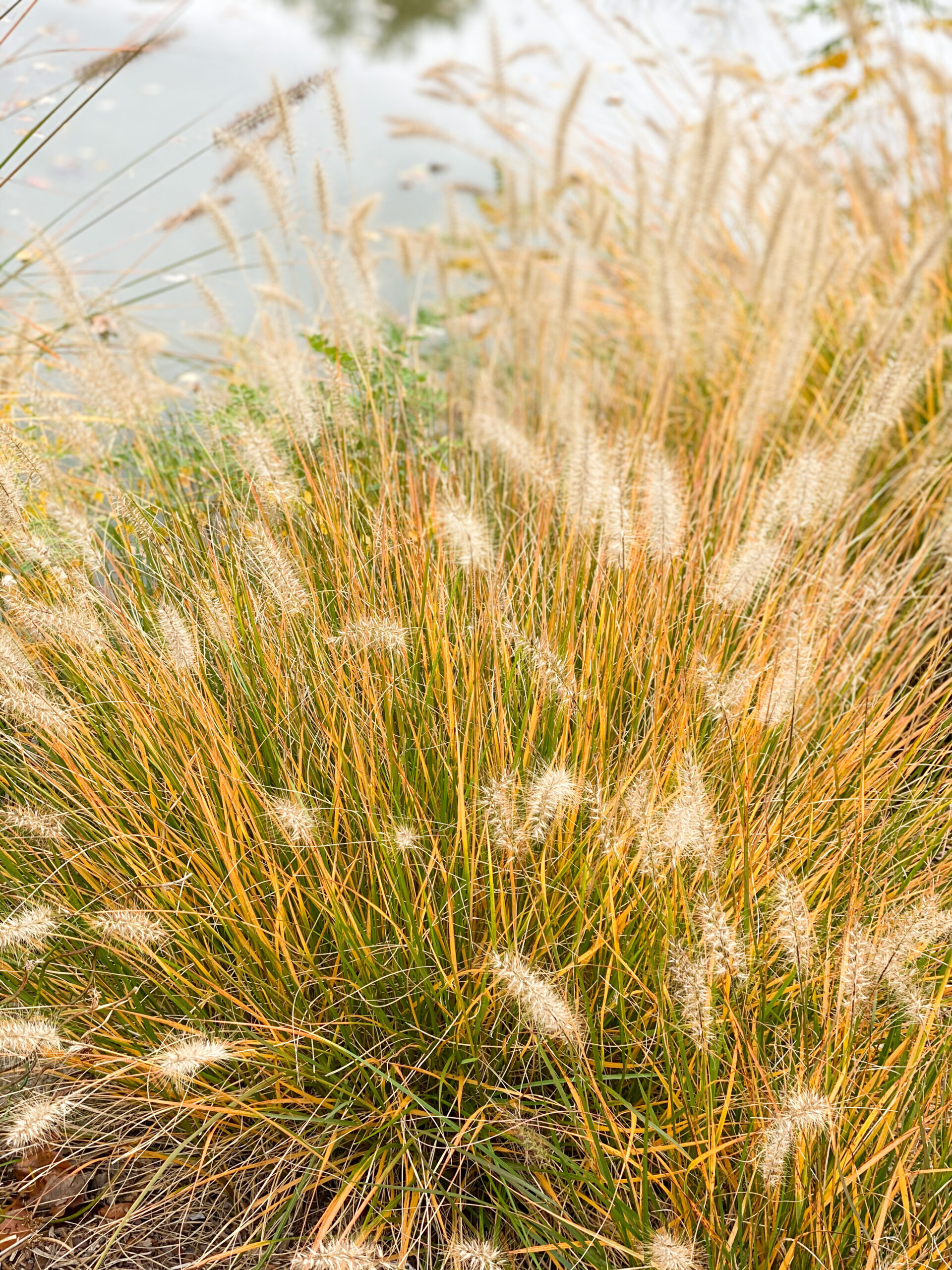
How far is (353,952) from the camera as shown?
154 centimetres

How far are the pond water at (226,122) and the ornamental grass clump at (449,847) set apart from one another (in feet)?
2.45

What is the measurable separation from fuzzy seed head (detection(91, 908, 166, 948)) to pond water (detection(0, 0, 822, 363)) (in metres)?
1.87

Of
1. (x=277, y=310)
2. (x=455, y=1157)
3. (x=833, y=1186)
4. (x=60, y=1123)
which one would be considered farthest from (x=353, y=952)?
(x=277, y=310)

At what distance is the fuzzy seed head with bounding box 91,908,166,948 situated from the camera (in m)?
1.33

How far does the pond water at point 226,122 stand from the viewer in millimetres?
2977

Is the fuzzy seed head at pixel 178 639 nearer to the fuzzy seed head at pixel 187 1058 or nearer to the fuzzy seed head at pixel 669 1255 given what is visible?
the fuzzy seed head at pixel 187 1058

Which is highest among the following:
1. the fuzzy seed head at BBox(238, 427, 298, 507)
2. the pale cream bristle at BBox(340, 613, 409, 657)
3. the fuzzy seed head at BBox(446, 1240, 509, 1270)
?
the fuzzy seed head at BBox(238, 427, 298, 507)

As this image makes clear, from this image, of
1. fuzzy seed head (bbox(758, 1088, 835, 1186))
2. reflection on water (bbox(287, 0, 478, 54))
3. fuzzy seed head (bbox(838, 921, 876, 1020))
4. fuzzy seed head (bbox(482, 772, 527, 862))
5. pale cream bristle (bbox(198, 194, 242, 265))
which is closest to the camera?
fuzzy seed head (bbox(758, 1088, 835, 1186))

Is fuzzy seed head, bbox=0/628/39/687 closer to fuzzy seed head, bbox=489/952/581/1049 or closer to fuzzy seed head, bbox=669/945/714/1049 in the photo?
fuzzy seed head, bbox=489/952/581/1049

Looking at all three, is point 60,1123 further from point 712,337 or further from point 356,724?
point 712,337

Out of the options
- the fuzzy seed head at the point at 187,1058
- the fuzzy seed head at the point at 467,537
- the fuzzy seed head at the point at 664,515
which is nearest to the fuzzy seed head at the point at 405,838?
the fuzzy seed head at the point at 187,1058

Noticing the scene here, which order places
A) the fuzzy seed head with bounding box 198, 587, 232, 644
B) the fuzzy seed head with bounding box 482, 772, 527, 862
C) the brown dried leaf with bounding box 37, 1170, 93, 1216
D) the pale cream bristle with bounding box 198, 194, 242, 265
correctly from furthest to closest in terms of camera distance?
the pale cream bristle with bounding box 198, 194, 242, 265 → the fuzzy seed head with bounding box 198, 587, 232, 644 → the brown dried leaf with bounding box 37, 1170, 93, 1216 → the fuzzy seed head with bounding box 482, 772, 527, 862

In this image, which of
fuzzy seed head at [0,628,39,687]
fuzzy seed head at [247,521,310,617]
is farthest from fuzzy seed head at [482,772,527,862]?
fuzzy seed head at [0,628,39,687]

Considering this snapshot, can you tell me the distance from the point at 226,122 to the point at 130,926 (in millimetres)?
2156
